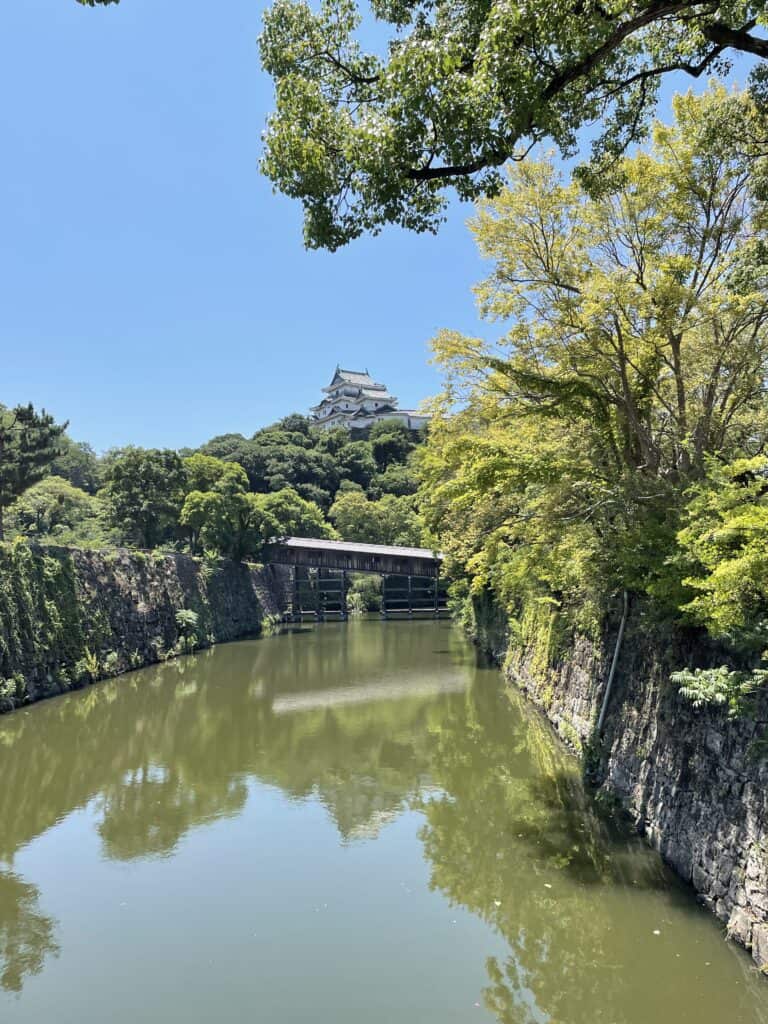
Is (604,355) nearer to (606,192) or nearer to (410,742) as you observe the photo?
(606,192)

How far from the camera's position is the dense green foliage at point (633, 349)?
722cm

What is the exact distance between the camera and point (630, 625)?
29.5 feet

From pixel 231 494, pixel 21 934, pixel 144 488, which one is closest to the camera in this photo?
pixel 21 934

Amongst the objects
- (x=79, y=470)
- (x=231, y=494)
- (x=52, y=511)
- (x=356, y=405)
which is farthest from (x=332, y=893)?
(x=356, y=405)

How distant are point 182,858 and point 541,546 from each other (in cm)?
639

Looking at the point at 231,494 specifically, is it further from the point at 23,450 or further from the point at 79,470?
the point at 79,470

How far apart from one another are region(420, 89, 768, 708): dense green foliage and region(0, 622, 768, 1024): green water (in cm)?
310

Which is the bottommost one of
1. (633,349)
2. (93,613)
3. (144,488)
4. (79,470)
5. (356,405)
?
(93,613)

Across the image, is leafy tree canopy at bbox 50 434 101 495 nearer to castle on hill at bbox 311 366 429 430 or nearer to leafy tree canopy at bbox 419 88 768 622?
castle on hill at bbox 311 366 429 430

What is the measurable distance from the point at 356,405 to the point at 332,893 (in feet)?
227

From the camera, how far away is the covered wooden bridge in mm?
35656

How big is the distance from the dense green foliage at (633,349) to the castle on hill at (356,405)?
59.0 metres

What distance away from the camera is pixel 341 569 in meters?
36.1

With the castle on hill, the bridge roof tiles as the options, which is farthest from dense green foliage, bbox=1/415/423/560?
the castle on hill
